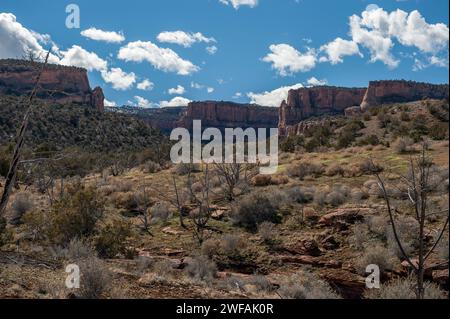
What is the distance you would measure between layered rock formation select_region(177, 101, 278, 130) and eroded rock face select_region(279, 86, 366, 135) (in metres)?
18.7

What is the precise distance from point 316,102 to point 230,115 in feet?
103

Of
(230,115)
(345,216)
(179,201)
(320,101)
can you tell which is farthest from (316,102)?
(345,216)

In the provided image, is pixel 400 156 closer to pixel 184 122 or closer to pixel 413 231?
pixel 413 231

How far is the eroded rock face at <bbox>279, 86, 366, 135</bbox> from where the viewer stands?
127 meters

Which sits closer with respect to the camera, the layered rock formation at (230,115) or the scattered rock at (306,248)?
Answer: the scattered rock at (306,248)

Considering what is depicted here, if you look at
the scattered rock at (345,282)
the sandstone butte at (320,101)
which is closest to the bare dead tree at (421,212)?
the scattered rock at (345,282)

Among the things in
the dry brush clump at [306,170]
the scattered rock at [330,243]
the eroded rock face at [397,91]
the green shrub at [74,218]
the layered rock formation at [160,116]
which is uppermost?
the eroded rock face at [397,91]

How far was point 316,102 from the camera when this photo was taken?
131 metres

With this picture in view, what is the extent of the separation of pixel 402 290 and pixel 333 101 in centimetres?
12780

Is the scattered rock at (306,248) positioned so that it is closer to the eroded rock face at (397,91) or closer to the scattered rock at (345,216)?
the scattered rock at (345,216)

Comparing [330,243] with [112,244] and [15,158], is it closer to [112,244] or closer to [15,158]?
[112,244]

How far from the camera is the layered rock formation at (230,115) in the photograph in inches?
5773

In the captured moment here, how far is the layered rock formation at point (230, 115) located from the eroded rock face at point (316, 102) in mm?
18740
